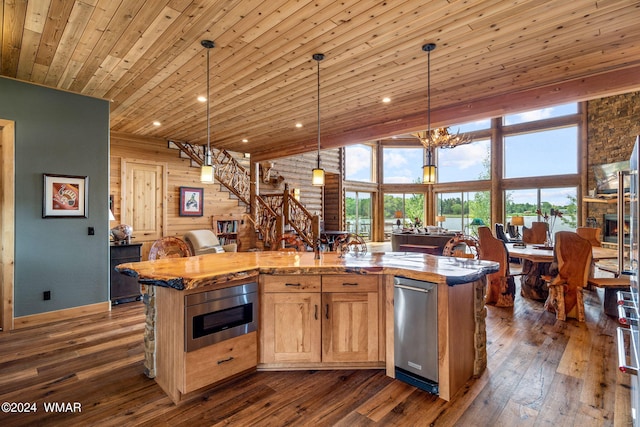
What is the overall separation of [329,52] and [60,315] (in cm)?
453

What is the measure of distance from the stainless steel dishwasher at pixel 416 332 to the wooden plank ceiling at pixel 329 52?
2179mm

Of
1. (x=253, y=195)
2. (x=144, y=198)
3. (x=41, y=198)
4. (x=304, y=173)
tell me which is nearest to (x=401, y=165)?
(x=304, y=173)

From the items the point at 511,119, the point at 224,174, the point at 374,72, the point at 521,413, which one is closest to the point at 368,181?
the point at 511,119

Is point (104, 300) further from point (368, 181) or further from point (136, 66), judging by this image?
point (368, 181)

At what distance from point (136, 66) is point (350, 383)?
3.85 m

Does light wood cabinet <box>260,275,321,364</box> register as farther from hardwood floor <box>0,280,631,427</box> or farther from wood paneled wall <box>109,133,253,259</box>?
wood paneled wall <box>109,133,253,259</box>

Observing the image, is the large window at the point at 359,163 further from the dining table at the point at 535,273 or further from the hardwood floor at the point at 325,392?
the hardwood floor at the point at 325,392

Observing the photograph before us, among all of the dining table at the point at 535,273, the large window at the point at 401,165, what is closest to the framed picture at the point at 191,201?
the dining table at the point at 535,273

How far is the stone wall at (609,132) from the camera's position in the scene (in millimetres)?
8336

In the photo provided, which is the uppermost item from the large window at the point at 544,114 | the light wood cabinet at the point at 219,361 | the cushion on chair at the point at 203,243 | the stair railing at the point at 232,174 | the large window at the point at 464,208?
the large window at the point at 544,114

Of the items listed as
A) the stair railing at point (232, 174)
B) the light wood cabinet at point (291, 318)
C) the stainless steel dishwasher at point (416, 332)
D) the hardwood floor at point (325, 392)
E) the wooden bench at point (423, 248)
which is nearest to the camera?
the hardwood floor at point (325, 392)

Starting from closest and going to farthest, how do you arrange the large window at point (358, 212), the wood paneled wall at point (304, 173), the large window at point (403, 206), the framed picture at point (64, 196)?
the framed picture at point (64, 196) < the wood paneled wall at point (304, 173) < the large window at point (358, 212) < the large window at point (403, 206)

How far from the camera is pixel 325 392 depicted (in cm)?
237

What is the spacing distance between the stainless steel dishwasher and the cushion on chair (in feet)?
15.3
